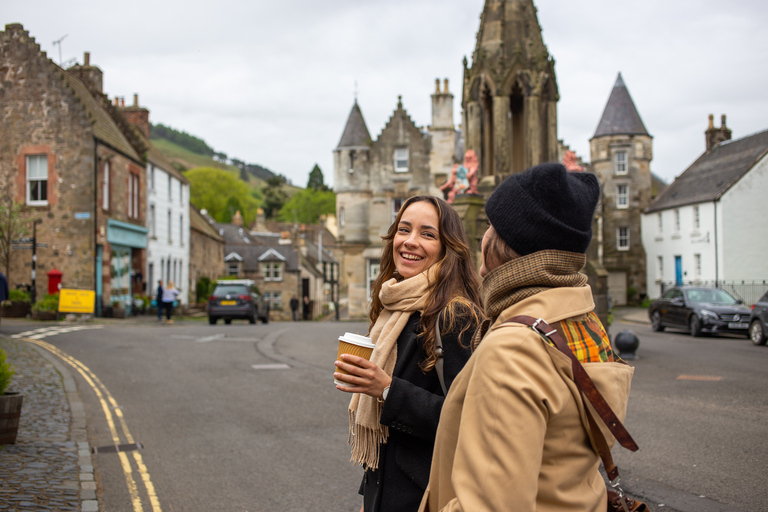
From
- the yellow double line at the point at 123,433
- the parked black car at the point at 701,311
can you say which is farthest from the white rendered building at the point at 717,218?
the yellow double line at the point at 123,433

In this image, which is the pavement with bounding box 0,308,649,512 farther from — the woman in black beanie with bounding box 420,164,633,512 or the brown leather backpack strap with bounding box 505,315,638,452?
the brown leather backpack strap with bounding box 505,315,638,452

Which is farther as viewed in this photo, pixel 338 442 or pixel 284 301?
pixel 284 301

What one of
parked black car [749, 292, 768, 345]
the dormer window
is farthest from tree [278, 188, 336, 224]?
parked black car [749, 292, 768, 345]

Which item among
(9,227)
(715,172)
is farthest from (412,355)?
(715,172)

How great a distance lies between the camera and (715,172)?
123ft

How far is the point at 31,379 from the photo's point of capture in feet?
34.1

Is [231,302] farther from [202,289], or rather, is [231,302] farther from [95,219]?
[202,289]

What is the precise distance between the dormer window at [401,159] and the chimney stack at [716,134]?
19.8 meters

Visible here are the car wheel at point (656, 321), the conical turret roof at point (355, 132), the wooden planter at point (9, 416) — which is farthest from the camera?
the conical turret roof at point (355, 132)

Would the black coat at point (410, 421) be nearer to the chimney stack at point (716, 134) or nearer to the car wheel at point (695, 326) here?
the car wheel at point (695, 326)

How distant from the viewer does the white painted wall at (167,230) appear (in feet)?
109

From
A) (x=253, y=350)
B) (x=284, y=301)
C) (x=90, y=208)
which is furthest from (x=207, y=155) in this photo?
(x=253, y=350)

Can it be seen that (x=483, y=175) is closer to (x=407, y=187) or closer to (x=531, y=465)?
(x=531, y=465)

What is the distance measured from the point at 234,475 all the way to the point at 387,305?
148 inches
